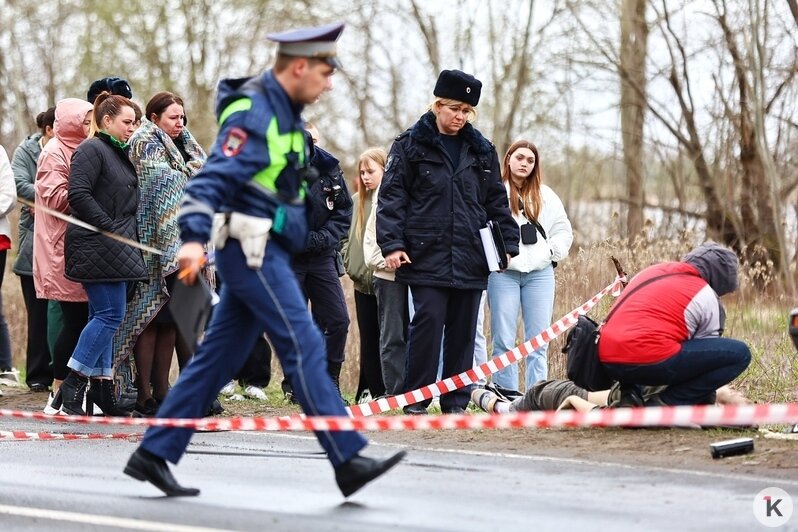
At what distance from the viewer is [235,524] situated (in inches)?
221

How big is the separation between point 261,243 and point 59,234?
461 centimetres

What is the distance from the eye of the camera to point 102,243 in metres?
9.48

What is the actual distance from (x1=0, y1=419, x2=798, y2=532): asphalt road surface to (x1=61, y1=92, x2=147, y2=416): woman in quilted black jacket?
1.62m

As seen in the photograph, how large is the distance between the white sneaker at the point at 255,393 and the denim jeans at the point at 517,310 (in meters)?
1.90

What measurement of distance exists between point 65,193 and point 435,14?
1728 centimetres

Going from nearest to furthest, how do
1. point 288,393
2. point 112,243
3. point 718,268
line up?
Result: point 718,268, point 112,243, point 288,393

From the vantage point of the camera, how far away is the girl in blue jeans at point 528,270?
1074 centimetres

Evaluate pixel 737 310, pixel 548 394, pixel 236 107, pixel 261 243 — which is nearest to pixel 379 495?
pixel 261 243

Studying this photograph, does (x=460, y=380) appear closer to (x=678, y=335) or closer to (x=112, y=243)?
(x=678, y=335)

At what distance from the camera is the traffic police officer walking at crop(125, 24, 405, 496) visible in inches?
236

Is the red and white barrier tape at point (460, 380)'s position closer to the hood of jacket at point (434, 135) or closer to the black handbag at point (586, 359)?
the black handbag at point (586, 359)

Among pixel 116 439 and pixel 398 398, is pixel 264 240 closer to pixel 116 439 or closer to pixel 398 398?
pixel 116 439

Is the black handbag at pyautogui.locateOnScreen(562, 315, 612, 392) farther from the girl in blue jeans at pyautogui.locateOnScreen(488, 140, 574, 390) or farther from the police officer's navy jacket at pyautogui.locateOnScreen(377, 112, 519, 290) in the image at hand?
the girl in blue jeans at pyautogui.locateOnScreen(488, 140, 574, 390)

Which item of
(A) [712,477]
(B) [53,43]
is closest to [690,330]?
(A) [712,477]
